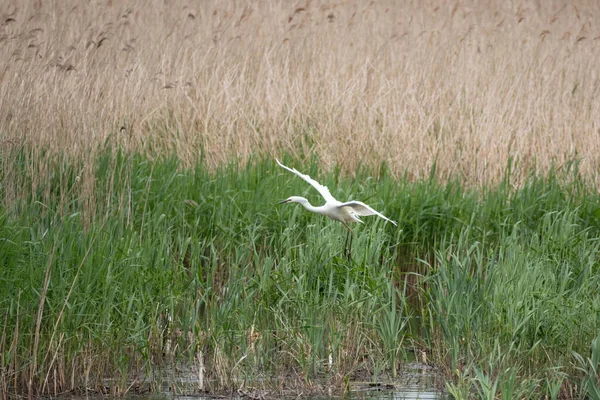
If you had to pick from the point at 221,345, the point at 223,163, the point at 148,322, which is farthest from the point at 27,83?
the point at 221,345

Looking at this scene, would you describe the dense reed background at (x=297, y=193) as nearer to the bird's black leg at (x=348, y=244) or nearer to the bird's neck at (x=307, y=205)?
the bird's black leg at (x=348, y=244)

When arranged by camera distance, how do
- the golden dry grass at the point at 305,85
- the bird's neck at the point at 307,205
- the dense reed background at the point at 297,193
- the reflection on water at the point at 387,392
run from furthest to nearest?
the golden dry grass at the point at 305,85
the bird's neck at the point at 307,205
the dense reed background at the point at 297,193
the reflection on water at the point at 387,392

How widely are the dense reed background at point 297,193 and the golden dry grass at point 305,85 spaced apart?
0.03m

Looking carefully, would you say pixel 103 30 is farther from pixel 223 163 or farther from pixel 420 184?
pixel 420 184

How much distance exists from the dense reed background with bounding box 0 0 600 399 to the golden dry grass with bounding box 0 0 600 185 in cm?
3

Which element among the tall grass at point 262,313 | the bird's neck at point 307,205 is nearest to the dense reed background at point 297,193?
the tall grass at point 262,313

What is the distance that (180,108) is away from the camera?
A: 27.6ft

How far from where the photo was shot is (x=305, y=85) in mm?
8750

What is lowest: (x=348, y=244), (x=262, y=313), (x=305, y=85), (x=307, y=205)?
(x=262, y=313)

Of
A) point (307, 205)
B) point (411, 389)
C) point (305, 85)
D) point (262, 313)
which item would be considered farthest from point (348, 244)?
point (305, 85)

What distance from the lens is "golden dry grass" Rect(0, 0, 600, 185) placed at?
25.0ft

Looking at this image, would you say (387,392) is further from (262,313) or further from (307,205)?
(307,205)

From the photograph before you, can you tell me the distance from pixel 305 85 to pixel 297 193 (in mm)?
1991

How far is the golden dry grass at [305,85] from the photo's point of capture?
763 centimetres
